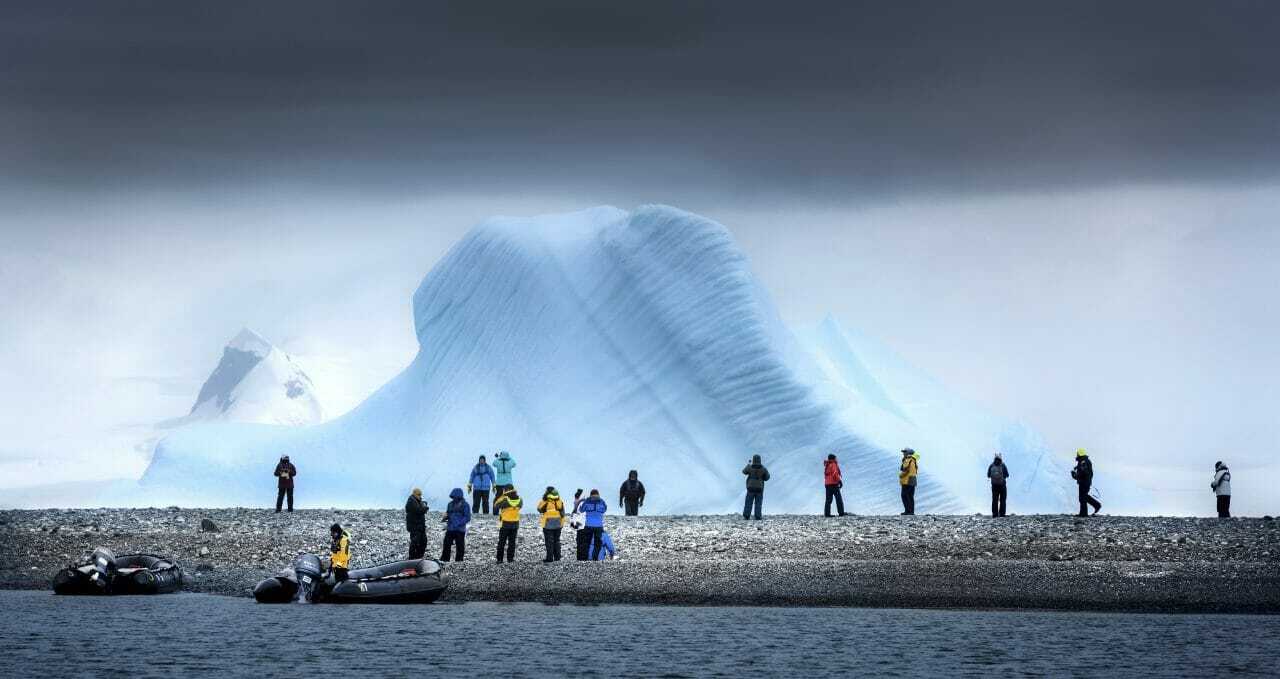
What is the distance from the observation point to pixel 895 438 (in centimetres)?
4681

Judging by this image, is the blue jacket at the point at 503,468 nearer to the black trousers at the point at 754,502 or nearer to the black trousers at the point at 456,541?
the black trousers at the point at 456,541

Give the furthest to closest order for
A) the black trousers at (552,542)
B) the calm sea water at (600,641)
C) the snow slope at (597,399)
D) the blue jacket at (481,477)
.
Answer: the snow slope at (597,399), the blue jacket at (481,477), the black trousers at (552,542), the calm sea water at (600,641)

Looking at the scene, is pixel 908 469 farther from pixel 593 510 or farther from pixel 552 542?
pixel 552 542

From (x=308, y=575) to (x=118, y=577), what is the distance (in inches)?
164

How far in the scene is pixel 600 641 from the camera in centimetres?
2970

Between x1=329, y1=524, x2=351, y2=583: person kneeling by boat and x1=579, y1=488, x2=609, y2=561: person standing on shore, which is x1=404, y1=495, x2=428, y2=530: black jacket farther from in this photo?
x1=579, y1=488, x2=609, y2=561: person standing on shore

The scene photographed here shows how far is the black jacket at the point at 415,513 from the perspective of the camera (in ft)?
109

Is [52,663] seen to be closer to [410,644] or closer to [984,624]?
[410,644]

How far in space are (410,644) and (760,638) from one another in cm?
542

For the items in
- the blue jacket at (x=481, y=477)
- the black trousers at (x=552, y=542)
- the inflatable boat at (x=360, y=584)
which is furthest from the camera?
the blue jacket at (x=481, y=477)

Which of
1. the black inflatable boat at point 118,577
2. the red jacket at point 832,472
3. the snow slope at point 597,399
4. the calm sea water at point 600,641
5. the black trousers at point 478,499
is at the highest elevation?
the snow slope at point 597,399

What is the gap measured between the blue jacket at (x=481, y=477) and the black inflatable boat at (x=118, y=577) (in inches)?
259

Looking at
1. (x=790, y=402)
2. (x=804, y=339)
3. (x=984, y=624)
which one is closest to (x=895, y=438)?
(x=790, y=402)

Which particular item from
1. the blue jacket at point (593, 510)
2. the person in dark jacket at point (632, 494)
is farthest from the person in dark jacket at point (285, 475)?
the blue jacket at point (593, 510)
